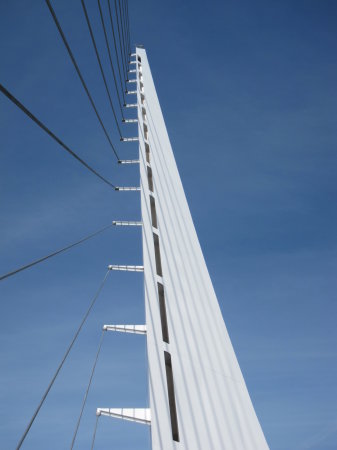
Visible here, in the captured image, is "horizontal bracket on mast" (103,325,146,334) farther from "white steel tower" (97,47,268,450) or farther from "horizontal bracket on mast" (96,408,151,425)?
"horizontal bracket on mast" (96,408,151,425)

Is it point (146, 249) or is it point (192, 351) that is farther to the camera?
point (146, 249)

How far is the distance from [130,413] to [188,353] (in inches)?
22.1

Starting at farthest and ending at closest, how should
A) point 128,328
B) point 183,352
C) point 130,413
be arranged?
point 128,328, point 130,413, point 183,352

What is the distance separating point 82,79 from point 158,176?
1.32 m

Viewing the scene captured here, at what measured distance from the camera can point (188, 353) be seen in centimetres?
193

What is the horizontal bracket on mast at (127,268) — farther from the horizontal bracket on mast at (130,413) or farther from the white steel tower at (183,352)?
the horizontal bracket on mast at (130,413)

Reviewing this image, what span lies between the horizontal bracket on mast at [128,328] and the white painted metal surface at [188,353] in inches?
14.0

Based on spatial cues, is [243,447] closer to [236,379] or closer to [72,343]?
[236,379]

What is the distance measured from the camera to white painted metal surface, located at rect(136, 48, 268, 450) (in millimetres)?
1633

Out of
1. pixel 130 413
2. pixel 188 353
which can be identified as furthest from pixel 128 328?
pixel 188 353

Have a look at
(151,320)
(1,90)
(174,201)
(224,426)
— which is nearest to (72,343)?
(151,320)

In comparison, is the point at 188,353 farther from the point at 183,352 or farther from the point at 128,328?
the point at 128,328

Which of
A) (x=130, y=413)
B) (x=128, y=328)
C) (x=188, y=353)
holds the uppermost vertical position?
(x=128, y=328)

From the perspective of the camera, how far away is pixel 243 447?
1.71 metres
